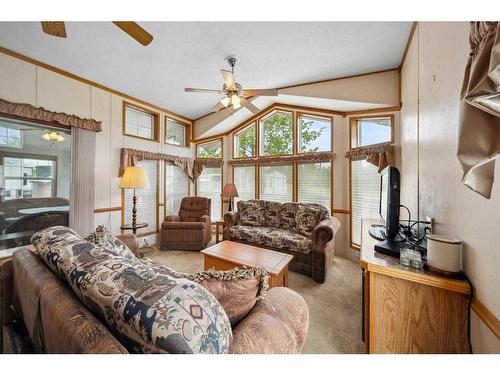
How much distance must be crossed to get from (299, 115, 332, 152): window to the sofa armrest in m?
3.06

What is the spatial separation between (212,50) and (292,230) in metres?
2.77

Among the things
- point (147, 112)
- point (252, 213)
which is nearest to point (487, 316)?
point (252, 213)

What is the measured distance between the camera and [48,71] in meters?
2.65

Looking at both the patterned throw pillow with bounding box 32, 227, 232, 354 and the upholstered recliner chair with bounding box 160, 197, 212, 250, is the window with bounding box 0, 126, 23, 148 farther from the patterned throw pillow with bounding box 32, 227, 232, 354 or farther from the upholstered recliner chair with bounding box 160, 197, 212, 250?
the patterned throw pillow with bounding box 32, 227, 232, 354

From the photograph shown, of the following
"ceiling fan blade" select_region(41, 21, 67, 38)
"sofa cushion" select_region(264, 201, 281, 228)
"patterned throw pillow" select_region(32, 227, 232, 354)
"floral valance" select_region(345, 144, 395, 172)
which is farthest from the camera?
"sofa cushion" select_region(264, 201, 281, 228)

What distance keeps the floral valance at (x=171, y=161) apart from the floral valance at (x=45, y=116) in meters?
0.58

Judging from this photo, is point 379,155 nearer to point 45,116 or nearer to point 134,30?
point 134,30

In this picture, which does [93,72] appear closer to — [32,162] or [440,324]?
[32,162]

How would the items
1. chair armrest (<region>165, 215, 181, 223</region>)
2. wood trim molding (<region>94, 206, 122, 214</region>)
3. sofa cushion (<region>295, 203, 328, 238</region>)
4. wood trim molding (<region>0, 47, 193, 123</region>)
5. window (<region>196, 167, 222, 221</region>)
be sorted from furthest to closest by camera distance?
window (<region>196, 167, 222, 221</region>) → chair armrest (<region>165, 215, 181, 223</region>) → wood trim molding (<region>94, 206, 122, 214</region>) → sofa cushion (<region>295, 203, 328, 238</region>) → wood trim molding (<region>0, 47, 193, 123</region>)

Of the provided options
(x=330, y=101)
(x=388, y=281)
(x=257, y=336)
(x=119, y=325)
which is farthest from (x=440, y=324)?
(x=330, y=101)

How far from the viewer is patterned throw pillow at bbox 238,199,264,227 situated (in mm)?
3613

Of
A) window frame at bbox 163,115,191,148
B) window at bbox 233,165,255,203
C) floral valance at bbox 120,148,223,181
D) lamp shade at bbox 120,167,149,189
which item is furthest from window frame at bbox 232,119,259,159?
lamp shade at bbox 120,167,149,189

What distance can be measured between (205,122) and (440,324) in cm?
470

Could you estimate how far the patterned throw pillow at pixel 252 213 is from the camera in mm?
3613
